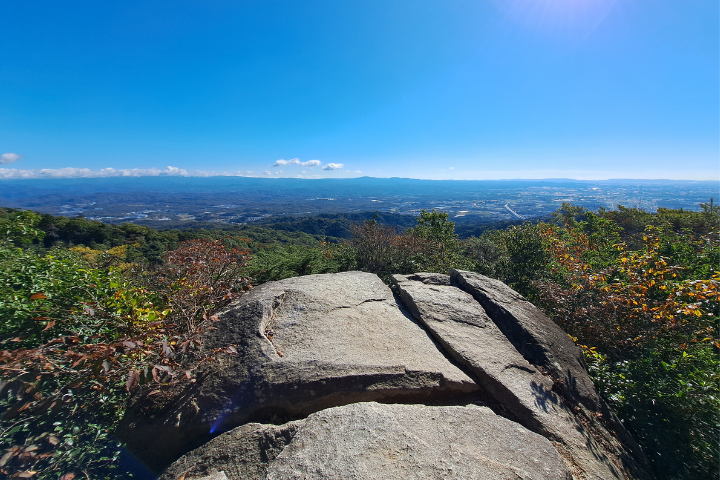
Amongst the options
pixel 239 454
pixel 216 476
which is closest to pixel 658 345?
pixel 239 454

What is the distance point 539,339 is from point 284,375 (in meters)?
3.94

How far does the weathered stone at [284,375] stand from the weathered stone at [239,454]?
0.66 feet

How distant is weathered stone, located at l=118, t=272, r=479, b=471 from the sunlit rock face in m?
0.01

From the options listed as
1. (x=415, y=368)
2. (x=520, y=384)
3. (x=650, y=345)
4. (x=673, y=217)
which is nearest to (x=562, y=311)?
(x=650, y=345)

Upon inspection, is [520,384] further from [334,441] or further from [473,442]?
[334,441]

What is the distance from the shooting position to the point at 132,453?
3.04 metres

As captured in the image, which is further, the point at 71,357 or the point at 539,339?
the point at 539,339

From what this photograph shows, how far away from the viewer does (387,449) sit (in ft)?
8.49

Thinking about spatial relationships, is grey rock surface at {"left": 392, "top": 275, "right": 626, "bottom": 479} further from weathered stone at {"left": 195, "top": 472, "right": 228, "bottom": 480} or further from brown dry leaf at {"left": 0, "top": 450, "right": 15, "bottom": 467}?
brown dry leaf at {"left": 0, "top": 450, "right": 15, "bottom": 467}

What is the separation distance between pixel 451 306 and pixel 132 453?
15.8 ft

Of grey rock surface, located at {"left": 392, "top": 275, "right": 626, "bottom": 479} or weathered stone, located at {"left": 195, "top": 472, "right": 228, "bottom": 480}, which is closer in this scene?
weathered stone, located at {"left": 195, "top": 472, "right": 228, "bottom": 480}

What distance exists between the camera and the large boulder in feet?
7.96

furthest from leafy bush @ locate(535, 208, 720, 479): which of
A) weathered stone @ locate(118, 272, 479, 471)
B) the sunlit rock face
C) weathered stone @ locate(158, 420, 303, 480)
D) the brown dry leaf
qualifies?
the brown dry leaf

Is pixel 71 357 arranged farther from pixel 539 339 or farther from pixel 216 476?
pixel 539 339
